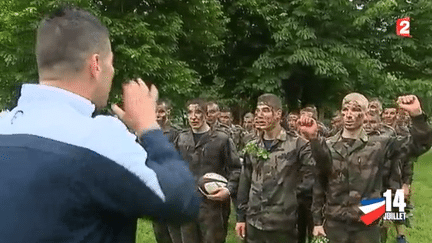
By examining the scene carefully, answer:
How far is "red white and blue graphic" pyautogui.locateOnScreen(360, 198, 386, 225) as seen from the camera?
600 centimetres

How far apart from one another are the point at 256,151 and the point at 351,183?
0.99m

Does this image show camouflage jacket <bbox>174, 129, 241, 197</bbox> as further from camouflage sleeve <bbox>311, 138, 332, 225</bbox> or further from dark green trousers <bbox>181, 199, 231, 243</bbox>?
camouflage sleeve <bbox>311, 138, 332, 225</bbox>

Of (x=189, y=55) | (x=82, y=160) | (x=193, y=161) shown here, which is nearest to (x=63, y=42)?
(x=82, y=160)

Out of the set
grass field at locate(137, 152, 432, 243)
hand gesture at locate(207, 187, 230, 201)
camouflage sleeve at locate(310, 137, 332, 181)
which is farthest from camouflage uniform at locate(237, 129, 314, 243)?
grass field at locate(137, 152, 432, 243)

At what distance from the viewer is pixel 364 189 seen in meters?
6.02

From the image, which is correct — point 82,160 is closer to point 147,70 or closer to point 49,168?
point 49,168

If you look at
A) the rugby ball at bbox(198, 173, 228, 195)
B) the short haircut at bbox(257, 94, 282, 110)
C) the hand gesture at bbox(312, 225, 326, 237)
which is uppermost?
the short haircut at bbox(257, 94, 282, 110)

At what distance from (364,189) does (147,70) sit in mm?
12873

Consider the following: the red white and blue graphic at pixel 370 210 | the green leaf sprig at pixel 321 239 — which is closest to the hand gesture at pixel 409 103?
the red white and blue graphic at pixel 370 210

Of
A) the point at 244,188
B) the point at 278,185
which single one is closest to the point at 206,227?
the point at 244,188

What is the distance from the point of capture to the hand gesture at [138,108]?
2191 mm

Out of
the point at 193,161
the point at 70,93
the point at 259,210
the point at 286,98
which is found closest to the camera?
the point at 70,93

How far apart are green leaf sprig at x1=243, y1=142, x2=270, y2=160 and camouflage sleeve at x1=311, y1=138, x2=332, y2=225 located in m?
0.55

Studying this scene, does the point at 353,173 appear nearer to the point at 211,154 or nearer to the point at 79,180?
the point at 211,154
